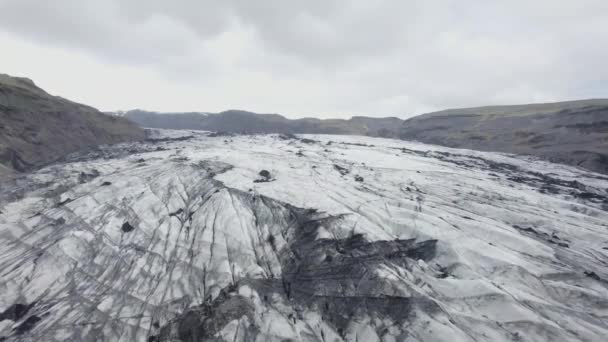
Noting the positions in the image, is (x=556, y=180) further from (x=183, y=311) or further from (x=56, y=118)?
(x=56, y=118)

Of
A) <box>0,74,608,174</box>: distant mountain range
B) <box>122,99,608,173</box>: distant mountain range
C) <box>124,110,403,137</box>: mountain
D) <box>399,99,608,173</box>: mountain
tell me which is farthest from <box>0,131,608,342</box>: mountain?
<box>124,110,403,137</box>: mountain

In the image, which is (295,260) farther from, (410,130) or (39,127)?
(410,130)

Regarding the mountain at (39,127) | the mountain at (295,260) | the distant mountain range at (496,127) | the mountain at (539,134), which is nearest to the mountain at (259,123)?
the distant mountain range at (496,127)

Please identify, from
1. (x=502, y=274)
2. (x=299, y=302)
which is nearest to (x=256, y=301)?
(x=299, y=302)

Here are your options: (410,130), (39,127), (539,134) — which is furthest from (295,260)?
(410,130)

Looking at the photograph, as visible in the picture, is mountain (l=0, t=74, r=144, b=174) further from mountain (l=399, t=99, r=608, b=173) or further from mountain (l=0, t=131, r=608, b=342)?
mountain (l=399, t=99, r=608, b=173)

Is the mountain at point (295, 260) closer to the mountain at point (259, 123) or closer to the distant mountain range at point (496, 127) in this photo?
the distant mountain range at point (496, 127)
